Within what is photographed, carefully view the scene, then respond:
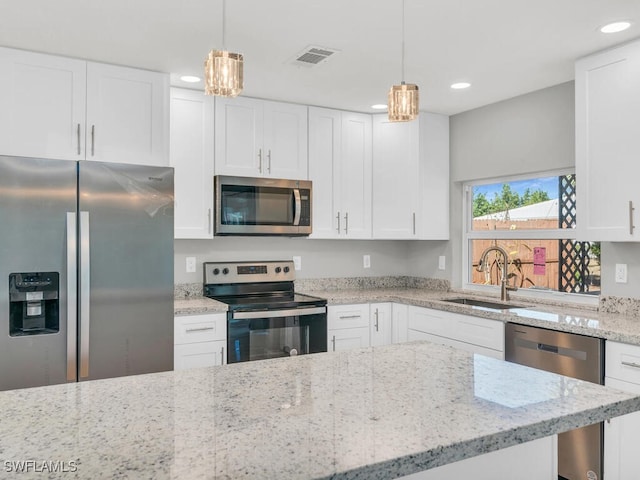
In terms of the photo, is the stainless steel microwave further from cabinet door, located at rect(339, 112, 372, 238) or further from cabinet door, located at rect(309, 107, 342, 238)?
cabinet door, located at rect(339, 112, 372, 238)

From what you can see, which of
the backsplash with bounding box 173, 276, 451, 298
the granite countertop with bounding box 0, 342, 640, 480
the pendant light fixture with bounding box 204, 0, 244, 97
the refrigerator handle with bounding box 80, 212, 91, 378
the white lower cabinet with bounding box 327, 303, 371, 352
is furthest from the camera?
the backsplash with bounding box 173, 276, 451, 298

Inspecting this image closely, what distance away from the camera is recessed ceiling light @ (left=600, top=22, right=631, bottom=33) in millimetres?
2418

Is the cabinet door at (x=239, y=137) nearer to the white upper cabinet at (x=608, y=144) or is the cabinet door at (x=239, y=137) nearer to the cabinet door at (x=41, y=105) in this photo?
the cabinet door at (x=41, y=105)

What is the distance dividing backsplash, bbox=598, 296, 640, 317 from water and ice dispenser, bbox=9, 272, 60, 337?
308cm

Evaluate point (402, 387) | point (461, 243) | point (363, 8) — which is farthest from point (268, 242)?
point (402, 387)

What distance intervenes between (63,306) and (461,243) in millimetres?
2977

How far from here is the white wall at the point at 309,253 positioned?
12.6 feet

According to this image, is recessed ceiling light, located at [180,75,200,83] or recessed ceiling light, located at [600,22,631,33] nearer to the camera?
recessed ceiling light, located at [600,22,631,33]

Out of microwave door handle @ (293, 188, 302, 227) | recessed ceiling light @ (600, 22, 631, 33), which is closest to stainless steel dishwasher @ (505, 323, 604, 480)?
recessed ceiling light @ (600, 22, 631, 33)

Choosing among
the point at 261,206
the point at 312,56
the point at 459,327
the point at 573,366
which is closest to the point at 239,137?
the point at 261,206

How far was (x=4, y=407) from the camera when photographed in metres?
1.22

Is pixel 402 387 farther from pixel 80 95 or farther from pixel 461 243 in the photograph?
pixel 461 243

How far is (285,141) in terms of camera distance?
12.5 ft

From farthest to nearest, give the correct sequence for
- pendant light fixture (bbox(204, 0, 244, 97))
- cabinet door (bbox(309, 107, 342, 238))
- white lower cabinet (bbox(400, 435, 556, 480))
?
cabinet door (bbox(309, 107, 342, 238)) < pendant light fixture (bbox(204, 0, 244, 97)) < white lower cabinet (bbox(400, 435, 556, 480))
